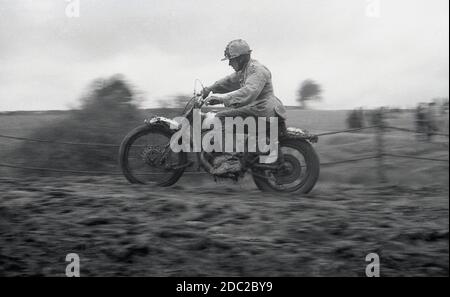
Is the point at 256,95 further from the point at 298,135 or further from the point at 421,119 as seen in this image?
the point at 421,119

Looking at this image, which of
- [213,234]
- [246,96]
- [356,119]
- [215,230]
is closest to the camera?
[213,234]

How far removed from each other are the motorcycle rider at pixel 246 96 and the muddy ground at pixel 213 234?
3.01ft

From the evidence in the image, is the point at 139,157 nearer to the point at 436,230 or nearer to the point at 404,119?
the point at 436,230

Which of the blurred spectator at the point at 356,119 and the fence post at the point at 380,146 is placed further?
the blurred spectator at the point at 356,119

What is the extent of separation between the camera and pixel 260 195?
6.94 metres

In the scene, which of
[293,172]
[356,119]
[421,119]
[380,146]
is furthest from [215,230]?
[356,119]

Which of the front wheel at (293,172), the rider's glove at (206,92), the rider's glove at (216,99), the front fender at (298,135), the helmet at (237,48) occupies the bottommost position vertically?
the front wheel at (293,172)

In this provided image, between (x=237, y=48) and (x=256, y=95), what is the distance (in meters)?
0.60

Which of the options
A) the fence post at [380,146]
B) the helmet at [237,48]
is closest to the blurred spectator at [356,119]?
the fence post at [380,146]

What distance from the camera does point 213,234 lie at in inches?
211

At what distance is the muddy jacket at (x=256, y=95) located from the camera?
6.98 metres

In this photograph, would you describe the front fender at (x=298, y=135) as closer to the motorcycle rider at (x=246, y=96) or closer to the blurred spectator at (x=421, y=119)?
the motorcycle rider at (x=246, y=96)

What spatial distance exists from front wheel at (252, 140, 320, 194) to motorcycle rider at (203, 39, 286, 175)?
0.31m
